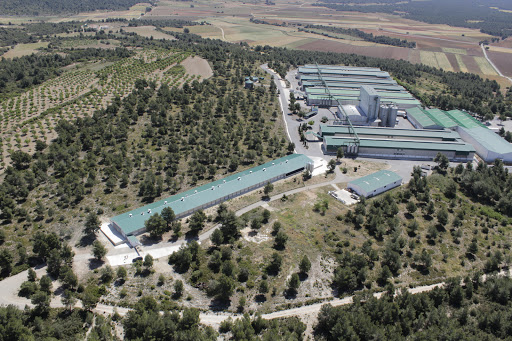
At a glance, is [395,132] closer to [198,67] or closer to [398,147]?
[398,147]

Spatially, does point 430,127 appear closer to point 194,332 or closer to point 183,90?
point 183,90

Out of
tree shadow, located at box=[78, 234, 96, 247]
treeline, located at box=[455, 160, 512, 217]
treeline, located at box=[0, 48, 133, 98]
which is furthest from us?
treeline, located at box=[0, 48, 133, 98]

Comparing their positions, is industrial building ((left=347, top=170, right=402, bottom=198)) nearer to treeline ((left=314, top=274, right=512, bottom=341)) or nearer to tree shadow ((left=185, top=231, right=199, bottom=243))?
treeline ((left=314, top=274, right=512, bottom=341))

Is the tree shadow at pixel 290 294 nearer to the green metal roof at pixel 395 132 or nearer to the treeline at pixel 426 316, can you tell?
the treeline at pixel 426 316

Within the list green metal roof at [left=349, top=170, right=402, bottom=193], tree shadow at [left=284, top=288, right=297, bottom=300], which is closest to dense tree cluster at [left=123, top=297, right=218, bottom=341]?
tree shadow at [left=284, top=288, right=297, bottom=300]

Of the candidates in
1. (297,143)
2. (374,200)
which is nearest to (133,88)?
(297,143)

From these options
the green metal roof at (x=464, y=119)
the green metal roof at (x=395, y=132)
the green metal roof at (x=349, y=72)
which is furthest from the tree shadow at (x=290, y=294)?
the green metal roof at (x=349, y=72)
